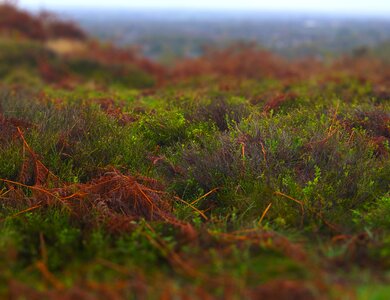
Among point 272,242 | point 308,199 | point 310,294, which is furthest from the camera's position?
point 308,199

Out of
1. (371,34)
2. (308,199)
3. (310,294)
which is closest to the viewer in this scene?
(310,294)

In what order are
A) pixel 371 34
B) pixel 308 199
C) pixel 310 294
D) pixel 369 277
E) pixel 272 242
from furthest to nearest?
pixel 371 34 < pixel 308 199 < pixel 272 242 < pixel 369 277 < pixel 310 294

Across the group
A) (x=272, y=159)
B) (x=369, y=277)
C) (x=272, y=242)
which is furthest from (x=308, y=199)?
(x=369, y=277)

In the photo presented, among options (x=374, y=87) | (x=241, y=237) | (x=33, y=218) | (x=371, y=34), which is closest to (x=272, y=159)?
(x=241, y=237)

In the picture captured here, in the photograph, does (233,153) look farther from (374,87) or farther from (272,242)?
(374,87)

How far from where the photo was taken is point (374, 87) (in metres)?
8.84

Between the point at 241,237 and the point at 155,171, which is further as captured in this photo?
the point at 155,171

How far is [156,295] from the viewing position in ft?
7.66

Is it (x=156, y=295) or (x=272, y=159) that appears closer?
(x=156, y=295)

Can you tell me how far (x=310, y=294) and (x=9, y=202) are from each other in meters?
2.49

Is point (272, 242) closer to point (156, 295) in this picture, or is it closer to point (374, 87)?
point (156, 295)

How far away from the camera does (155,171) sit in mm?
4348

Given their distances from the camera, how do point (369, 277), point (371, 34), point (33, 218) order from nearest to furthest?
point (369, 277)
point (33, 218)
point (371, 34)

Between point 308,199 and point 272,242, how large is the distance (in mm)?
870
